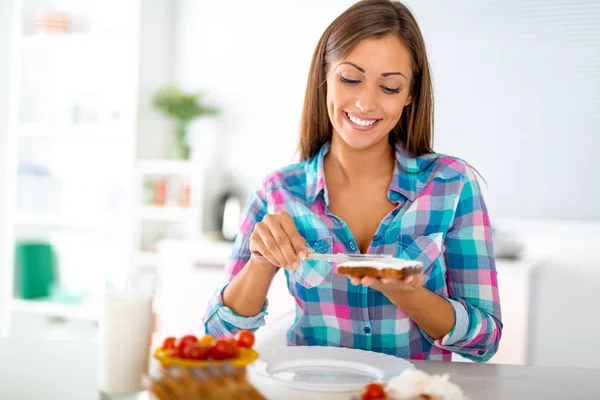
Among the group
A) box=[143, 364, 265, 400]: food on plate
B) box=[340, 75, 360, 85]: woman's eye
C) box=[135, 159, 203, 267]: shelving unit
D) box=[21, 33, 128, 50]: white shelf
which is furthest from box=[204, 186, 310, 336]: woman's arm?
box=[21, 33, 128, 50]: white shelf

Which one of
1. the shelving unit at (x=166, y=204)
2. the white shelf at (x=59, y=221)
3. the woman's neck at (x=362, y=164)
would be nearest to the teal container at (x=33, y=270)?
the white shelf at (x=59, y=221)

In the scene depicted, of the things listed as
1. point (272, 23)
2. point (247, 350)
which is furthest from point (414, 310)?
point (272, 23)

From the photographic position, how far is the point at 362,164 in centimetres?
165

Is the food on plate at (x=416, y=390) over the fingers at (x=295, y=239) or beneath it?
beneath

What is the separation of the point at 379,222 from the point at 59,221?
309cm

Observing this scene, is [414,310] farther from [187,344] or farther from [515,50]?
[515,50]

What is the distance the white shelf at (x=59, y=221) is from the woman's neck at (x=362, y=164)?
2.70 m

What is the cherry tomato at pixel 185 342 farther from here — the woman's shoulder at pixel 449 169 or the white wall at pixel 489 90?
the white wall at pixel 489 90

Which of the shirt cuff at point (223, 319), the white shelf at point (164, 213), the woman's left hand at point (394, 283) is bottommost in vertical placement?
the white shelf at point (164, 213)

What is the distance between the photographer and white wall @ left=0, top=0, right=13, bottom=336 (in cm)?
412

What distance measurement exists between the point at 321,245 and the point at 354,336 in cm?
22

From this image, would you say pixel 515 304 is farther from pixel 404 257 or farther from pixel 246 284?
pixel 246 284

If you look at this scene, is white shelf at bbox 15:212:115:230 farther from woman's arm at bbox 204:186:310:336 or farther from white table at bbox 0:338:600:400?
white table at bbox 0:338:600:400

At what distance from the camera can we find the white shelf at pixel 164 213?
157 inches
